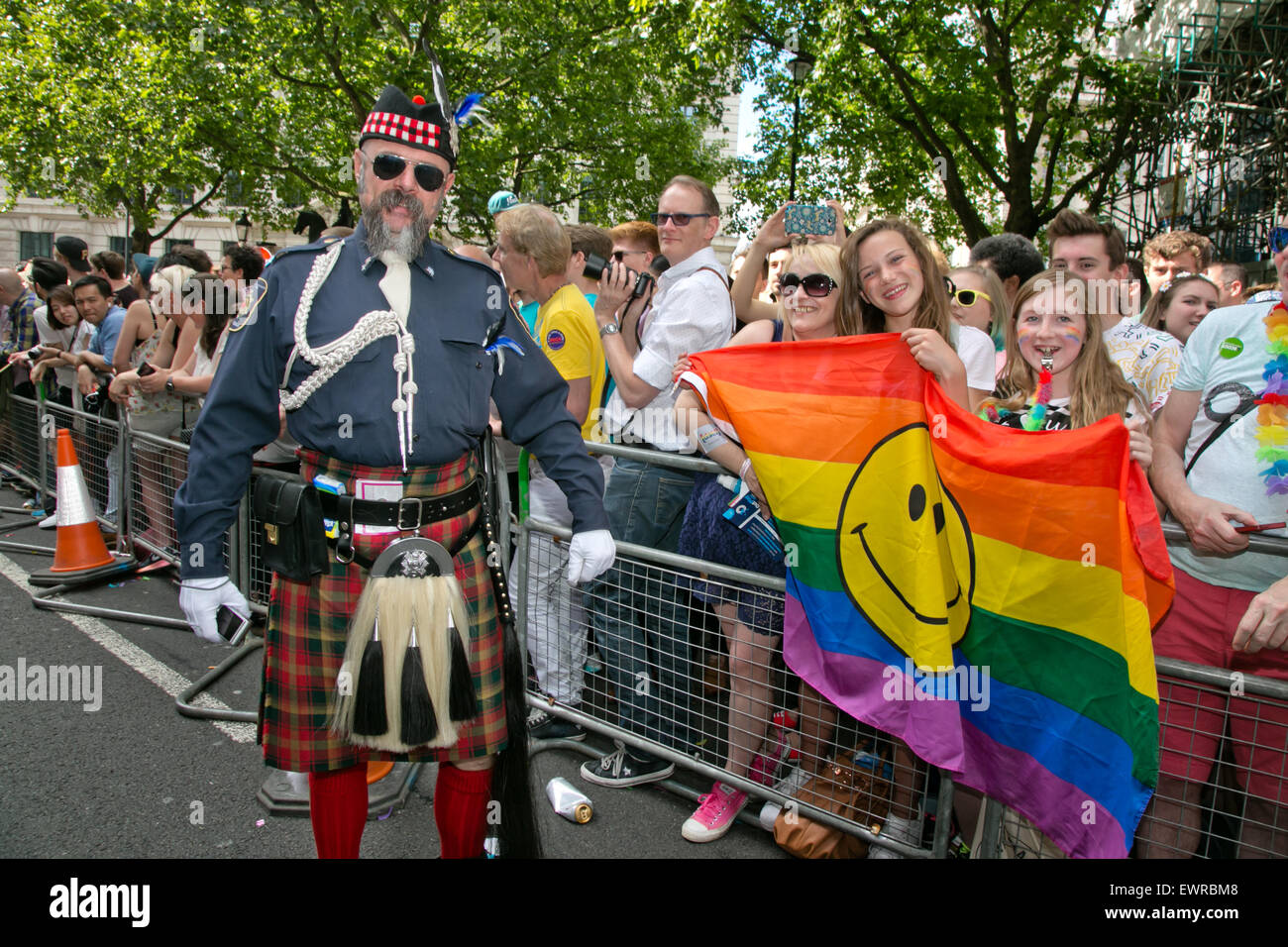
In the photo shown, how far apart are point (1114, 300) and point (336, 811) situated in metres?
3.35

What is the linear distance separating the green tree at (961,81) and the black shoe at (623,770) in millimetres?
11787

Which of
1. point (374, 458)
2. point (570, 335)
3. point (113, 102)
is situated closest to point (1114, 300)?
point (570, 335)

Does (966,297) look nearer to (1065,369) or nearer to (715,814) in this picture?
(1065,369)

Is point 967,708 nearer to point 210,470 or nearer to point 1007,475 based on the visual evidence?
point 1007,475

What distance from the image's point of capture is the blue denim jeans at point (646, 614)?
11.6ft

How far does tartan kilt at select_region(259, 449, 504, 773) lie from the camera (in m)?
2.56

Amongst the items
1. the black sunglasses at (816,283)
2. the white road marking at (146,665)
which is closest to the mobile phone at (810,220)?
the black sunglasses at (816,283)

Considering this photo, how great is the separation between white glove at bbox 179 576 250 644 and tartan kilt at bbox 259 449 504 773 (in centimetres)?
13

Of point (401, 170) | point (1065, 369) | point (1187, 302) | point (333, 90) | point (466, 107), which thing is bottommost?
point (1065, 369)

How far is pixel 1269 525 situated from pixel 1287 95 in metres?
16.3

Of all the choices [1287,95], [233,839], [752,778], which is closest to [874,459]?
[752,778]

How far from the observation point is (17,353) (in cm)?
809

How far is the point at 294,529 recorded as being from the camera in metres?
2.48

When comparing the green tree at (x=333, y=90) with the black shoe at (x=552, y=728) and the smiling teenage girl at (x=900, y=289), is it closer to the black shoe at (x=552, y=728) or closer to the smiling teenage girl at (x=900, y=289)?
the smiling teenage girl at (x=900, y=289)
